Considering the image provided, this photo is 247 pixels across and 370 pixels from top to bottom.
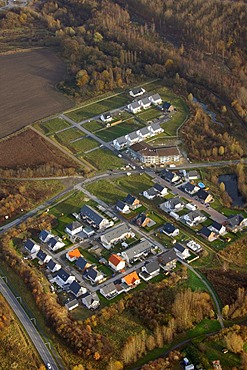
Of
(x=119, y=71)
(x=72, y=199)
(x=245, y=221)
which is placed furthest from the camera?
(x=119, y=71)

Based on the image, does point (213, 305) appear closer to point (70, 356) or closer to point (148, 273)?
point (148, 273)

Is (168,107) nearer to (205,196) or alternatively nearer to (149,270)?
(205,196)

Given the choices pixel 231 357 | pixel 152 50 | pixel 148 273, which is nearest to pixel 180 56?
pixel 152 50

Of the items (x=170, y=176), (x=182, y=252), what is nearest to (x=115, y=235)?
(x=182, y=252)

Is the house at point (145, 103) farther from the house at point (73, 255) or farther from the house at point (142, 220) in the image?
the house at point (73, 255)

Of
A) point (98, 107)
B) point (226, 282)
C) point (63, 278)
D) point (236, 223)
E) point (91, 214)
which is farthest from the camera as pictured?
point (98, 107)

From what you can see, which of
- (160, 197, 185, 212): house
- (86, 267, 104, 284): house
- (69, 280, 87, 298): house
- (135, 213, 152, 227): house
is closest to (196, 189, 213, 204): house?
(160, 197, 185, 212): house
